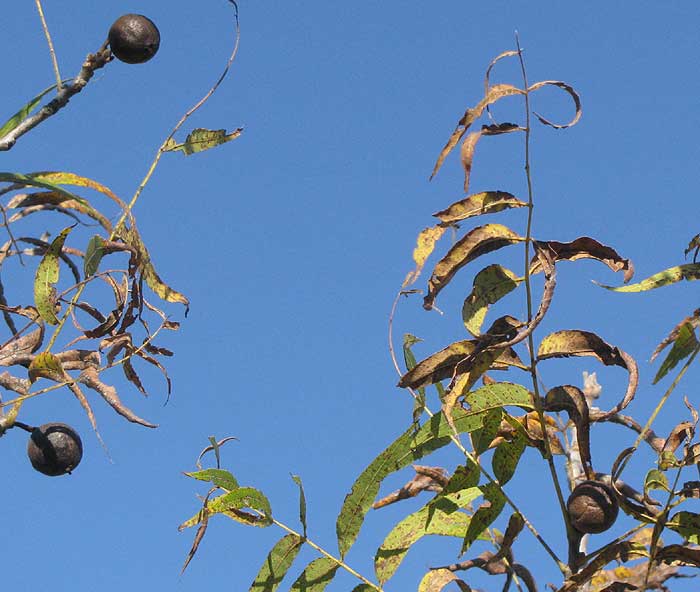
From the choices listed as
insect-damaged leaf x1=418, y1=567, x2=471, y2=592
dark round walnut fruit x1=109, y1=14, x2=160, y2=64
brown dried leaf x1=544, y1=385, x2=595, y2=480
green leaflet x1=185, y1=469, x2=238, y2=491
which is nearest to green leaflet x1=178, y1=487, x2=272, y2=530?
green leaflet x1=185, y1=469, x2=238, y2=491

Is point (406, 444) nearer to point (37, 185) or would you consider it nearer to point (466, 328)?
point (466, 328)

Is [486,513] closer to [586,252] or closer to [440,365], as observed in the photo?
[440,365]

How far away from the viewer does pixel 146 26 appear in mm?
3193

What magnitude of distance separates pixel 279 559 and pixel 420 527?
425 millimetres

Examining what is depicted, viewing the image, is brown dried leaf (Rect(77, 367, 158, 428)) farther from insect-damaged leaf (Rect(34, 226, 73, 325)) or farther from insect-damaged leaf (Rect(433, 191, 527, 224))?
insect-damaged leaf (Rect(433, 191, 527, 224))

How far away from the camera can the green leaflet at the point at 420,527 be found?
327 cm

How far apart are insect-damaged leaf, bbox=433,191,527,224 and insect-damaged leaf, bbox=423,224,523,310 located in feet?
0.16

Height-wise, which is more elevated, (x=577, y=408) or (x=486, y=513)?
(x=577, y=408)

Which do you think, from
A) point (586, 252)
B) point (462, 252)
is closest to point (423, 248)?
point (462, 252)

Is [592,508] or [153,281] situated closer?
[592,508]

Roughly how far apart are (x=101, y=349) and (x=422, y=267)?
99 cm

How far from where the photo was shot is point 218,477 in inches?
131

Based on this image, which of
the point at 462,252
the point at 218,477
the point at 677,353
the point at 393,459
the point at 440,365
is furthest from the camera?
the point at 218,477

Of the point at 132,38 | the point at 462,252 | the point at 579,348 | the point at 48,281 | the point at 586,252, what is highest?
the point at 132,38
